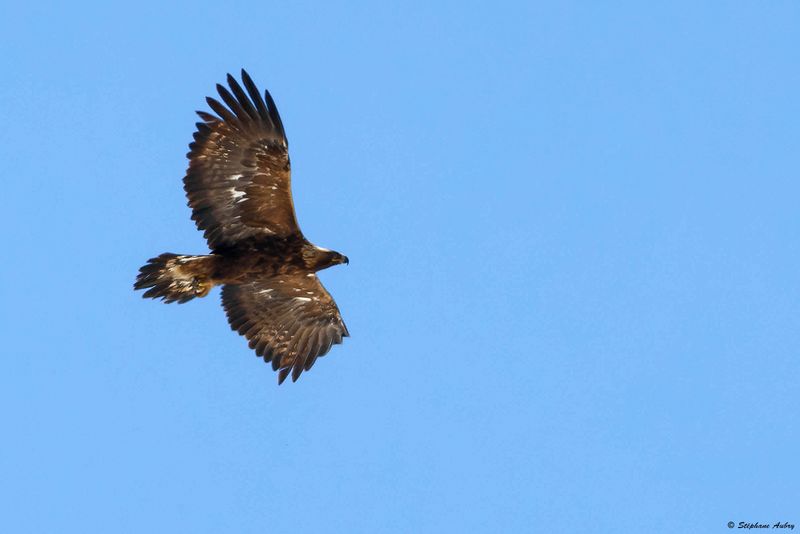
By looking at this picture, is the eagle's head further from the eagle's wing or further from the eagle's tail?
the eagle's tail

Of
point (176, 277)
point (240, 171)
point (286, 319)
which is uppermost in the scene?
point (240, 171)

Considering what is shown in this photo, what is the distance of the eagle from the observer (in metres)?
19.8

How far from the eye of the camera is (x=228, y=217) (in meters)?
20.3

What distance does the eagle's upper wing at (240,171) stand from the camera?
19781 mm

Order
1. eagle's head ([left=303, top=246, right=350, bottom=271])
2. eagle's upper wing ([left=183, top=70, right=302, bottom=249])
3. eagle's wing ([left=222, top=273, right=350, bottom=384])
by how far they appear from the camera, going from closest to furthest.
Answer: eagle's upper wing ([left=183, top=70, right=302, bottom=249]) → eagle's head ([left=303, top=246, right=350, bottom=271]) → eagle's wing ([left=222, top=273, right=350, bottom=384])

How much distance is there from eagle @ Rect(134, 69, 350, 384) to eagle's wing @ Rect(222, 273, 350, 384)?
0.01m

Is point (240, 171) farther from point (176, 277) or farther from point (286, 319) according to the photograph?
point (286, 319)

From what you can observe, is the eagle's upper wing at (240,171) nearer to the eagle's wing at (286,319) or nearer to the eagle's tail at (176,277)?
the eagle's tail at (176,277)

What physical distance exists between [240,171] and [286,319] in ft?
8.53

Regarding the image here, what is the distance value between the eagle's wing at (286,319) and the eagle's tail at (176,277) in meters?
1.24

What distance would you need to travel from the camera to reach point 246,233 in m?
20.4

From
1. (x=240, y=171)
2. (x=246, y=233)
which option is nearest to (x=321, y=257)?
(x=246, y=233)

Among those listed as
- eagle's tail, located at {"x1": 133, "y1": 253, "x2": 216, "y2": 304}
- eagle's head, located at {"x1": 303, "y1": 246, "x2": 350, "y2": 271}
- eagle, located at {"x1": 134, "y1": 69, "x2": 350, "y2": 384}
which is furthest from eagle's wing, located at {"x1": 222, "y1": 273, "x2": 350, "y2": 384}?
eagle's tail, located at {"x1": 133, "y1": 253, "x2": 216, "y2": 304}

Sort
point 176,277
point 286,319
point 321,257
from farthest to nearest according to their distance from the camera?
point 286,319
point 321,257
point 176,277
